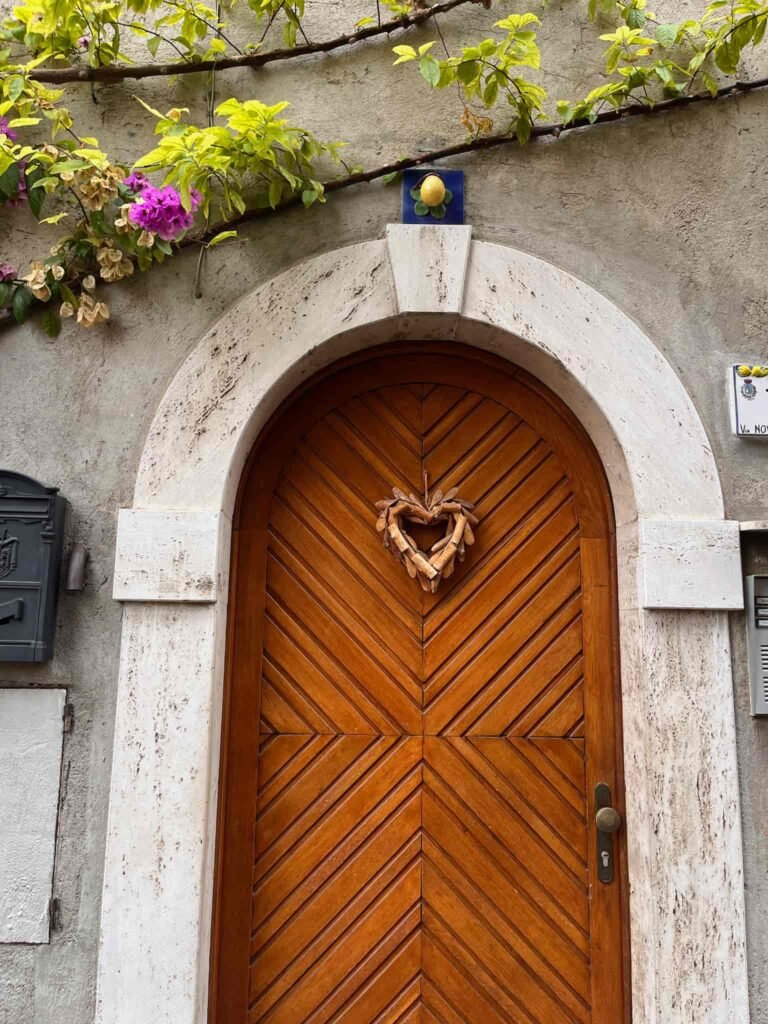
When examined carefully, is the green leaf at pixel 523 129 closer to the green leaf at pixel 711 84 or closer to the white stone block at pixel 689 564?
the green leaf at pixel 711 84

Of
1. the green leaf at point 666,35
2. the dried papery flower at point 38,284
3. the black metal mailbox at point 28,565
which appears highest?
the green leaf at point 666,35

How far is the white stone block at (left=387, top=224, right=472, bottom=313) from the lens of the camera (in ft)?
7.73

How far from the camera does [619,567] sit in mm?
2395

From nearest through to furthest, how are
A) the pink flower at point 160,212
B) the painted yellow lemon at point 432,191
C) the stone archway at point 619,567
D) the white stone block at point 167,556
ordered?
the stone archway at point 619,567 < the white stone block at point 167,556 < the pink flower at point 160,212 < the painted yellow lemon at point 432,191

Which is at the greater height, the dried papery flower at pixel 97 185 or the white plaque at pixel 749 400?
the dried papery flower at pixel 97 185

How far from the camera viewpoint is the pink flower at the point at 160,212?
2.26 m

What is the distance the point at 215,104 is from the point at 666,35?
1440mm

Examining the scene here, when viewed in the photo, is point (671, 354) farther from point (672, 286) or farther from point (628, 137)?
point (628, 137)

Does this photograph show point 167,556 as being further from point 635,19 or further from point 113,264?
point 635,19

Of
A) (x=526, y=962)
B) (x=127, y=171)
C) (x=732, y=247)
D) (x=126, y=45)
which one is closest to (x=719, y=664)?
(x=526, y=962)

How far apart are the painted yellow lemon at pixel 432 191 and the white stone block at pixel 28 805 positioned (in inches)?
71.6

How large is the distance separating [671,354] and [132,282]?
168 cm

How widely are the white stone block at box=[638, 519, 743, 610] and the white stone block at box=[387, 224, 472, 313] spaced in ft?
2.98

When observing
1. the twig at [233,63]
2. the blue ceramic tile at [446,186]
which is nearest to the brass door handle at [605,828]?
the blue ceramic tile at [446,186]
